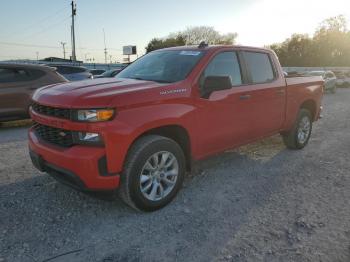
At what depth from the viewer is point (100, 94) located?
11.6ft

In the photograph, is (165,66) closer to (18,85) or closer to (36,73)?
(18,85)

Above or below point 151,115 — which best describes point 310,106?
below

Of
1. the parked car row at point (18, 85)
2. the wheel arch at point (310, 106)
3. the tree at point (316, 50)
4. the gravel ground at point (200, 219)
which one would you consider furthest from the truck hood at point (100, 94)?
the tree at point (316, 50)

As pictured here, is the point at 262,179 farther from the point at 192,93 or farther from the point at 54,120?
the point at 54,120

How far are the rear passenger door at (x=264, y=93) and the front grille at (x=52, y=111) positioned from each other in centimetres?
264

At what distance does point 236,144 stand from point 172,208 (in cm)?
151

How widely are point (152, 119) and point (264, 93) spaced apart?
2332 millimetres

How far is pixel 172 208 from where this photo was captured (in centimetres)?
405

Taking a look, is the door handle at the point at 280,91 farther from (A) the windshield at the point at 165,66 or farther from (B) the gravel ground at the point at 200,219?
(A) the windshield at the point at 165,66

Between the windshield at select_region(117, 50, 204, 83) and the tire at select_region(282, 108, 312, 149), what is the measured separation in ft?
9.14

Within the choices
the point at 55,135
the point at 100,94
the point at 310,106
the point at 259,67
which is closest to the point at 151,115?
the point at 100,94

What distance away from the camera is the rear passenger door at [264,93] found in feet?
17.0

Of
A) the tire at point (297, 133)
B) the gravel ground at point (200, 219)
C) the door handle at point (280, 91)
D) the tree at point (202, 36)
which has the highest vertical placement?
the tree at point (202, 36)

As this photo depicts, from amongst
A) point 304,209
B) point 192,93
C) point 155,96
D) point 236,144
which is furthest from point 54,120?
point 304,209
